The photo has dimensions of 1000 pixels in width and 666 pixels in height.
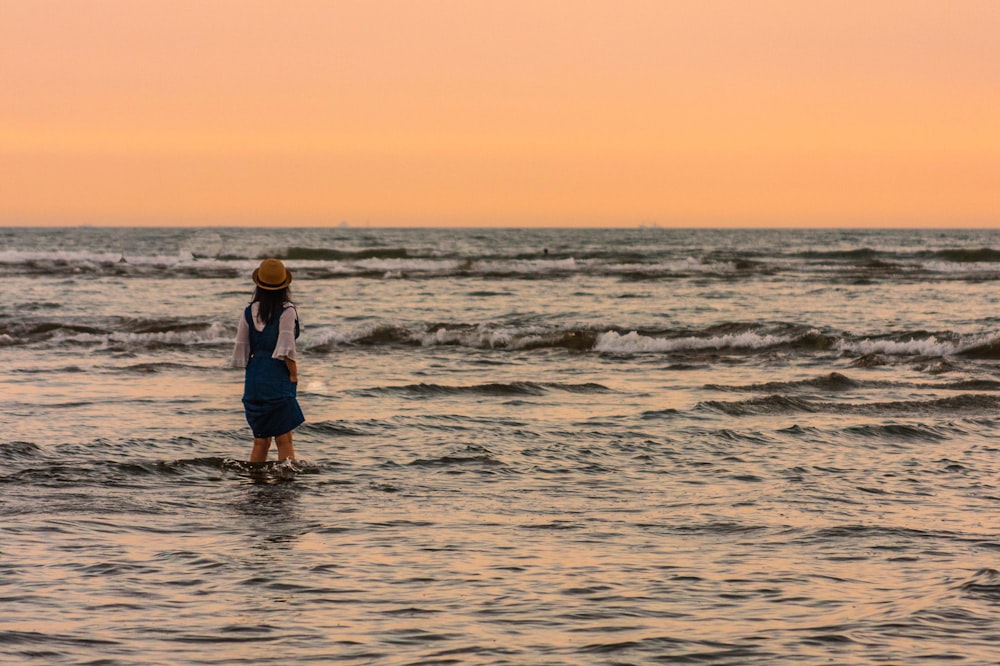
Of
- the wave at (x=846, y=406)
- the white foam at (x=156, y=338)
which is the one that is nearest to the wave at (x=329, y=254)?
the white foam at (x=156, y=338)

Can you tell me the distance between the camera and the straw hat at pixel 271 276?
866 centimetres

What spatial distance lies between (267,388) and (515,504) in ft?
7.74

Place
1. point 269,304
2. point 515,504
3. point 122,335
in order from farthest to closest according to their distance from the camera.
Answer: point 122,335
point 269,304
point 515,504

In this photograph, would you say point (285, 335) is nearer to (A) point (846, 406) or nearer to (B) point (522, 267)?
(A) point (846, 406)

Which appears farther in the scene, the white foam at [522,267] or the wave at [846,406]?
the white foam at [522,267]

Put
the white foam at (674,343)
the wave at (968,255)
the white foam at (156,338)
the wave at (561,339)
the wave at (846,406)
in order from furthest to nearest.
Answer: the wave at (968,255), the white foam at (156,338), the white foam at (674,343), the wave at (561,339), the wave at (846,406)

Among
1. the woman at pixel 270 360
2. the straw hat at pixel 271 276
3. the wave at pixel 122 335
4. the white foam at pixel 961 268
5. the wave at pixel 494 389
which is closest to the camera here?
the straw hat at pixel 271 276

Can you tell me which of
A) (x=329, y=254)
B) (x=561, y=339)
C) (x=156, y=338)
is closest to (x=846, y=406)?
(x=561, y=339)

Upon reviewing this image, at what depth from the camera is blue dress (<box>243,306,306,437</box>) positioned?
885cm

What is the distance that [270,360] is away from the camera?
29.1ft

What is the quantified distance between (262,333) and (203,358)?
8922 mm

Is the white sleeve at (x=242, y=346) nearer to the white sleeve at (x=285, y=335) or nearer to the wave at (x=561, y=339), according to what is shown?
the white sleeve at (x=285, y=335)

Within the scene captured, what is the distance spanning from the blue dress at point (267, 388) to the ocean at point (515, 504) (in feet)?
1.19

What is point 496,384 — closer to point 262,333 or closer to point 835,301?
point 262,333
